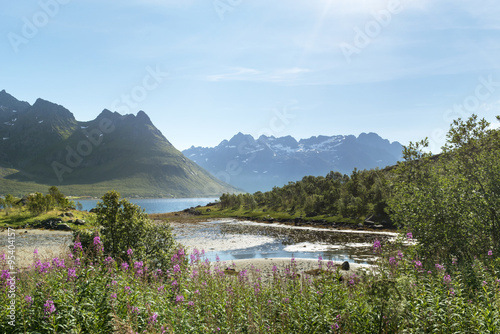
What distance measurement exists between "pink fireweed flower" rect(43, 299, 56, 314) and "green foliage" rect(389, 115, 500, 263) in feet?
53.6

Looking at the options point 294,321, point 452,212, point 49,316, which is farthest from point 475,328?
point 452,212

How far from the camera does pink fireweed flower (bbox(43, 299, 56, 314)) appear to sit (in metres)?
6.36

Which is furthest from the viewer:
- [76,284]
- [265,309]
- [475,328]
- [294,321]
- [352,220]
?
[352,220]

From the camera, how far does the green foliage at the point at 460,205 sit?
14.9 meters

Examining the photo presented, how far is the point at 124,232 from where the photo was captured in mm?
17844

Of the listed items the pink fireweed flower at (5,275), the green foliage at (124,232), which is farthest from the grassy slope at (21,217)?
the pink fireweed flower at (5,275)

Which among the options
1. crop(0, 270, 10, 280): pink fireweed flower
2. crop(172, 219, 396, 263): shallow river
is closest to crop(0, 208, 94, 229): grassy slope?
crop(172, 219, 396, 263): shallow river

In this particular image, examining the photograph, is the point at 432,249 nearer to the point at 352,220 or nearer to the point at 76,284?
the point at 76,284

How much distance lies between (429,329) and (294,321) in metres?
3.31

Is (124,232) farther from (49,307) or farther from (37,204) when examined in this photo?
(37,204)

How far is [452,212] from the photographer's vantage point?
15383 millimetres

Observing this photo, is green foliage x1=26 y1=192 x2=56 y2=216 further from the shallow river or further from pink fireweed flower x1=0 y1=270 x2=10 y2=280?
pink fireweed flower x1=0 y1=270 x2=10 y2=280

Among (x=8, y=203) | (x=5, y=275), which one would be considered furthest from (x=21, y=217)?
(x=5, y=275)

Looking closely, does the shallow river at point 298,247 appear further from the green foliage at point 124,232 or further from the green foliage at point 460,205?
the green foliage at point 124,232
